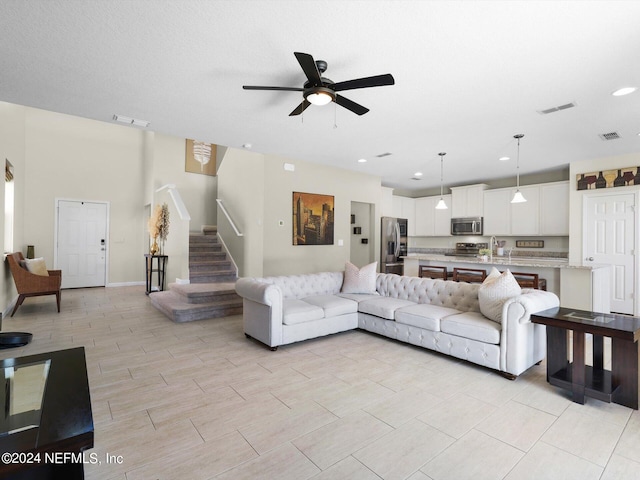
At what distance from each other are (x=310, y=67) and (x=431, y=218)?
23.3ft

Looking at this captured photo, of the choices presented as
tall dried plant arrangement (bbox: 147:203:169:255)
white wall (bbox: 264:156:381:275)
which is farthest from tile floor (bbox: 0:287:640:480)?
tall dried plant arrangement (bbox: 147:203:169:255)

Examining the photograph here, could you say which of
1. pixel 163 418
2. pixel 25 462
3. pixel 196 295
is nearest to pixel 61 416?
pixel 25 462

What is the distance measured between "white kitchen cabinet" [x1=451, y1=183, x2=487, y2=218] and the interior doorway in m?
2.18

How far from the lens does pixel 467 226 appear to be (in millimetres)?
7816

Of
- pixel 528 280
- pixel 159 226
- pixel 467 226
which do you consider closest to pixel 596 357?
pixel 528 280

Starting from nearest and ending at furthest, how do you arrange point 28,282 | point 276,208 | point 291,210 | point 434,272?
point 28,282 → point 434,272 → point 276,208 → point 291,210

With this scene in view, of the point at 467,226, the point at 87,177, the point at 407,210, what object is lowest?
the point at 467,226

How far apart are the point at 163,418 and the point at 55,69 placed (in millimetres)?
3085

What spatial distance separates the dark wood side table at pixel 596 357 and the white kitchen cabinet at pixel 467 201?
529cm

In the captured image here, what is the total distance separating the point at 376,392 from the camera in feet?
8.72

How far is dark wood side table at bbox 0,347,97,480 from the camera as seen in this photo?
3.26 feet

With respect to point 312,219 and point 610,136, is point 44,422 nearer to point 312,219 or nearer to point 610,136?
point 312,219

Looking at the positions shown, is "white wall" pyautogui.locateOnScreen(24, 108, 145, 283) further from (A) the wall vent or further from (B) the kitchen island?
(A) the wall vent

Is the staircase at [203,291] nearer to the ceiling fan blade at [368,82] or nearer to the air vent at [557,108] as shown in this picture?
the ceiling fan blade at [368,82]
